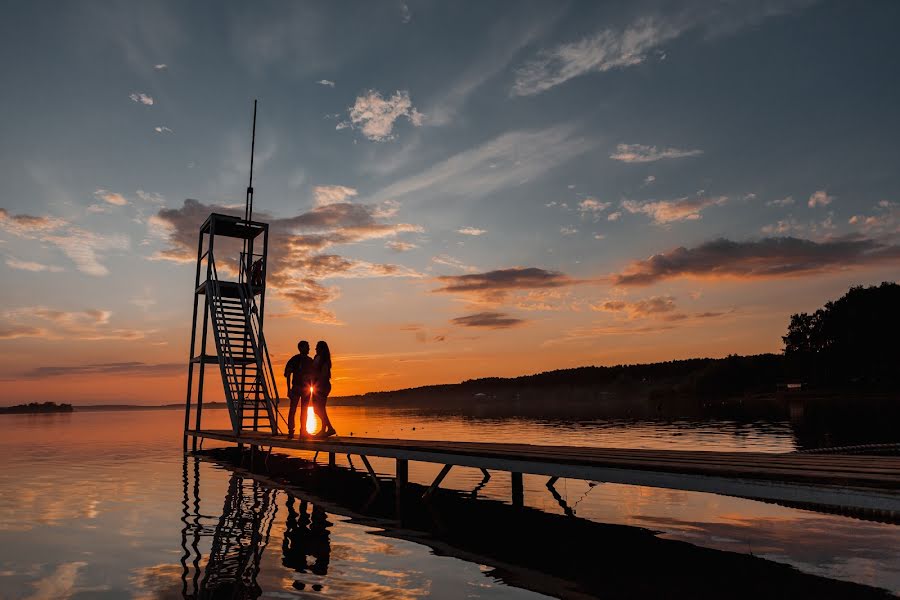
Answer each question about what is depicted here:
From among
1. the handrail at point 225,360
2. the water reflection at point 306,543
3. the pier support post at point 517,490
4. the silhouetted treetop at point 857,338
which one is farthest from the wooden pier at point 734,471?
the silhouetted treetop at point 857,338

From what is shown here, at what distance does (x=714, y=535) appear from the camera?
1075 centimetres

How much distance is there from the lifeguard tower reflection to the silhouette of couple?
2.20 metres

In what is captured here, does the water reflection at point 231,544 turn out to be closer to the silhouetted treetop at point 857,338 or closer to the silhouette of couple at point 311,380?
the silhouette of couple at point 311,380

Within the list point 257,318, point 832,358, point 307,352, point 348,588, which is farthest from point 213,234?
point 832,358

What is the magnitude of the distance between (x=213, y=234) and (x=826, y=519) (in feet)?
76.0

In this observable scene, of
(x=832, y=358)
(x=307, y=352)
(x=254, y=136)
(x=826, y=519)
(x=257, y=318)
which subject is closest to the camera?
(x=826, y=519)

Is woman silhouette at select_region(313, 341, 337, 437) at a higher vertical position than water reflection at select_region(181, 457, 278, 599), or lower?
higher

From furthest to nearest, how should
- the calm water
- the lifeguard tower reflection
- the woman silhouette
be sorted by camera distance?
1. the woman silhouette
2. the calm water
3. the lifeguard tower reflection

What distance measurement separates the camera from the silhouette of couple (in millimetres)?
15969

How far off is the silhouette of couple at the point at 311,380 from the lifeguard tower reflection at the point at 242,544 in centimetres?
220

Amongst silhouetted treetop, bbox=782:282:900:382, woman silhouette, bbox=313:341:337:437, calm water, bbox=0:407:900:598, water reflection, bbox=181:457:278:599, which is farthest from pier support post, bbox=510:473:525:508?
silhouetted treetop, bbox=782:282:900:382

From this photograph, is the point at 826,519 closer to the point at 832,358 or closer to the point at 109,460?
the point at 109,460

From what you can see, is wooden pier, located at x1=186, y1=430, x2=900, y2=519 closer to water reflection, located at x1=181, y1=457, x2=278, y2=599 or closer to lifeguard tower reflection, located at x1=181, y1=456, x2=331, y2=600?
lifeguard tower reflection, located at x1=181, y1=456, x2=331, y2=600

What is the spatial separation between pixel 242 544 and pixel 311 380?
6.29 m
